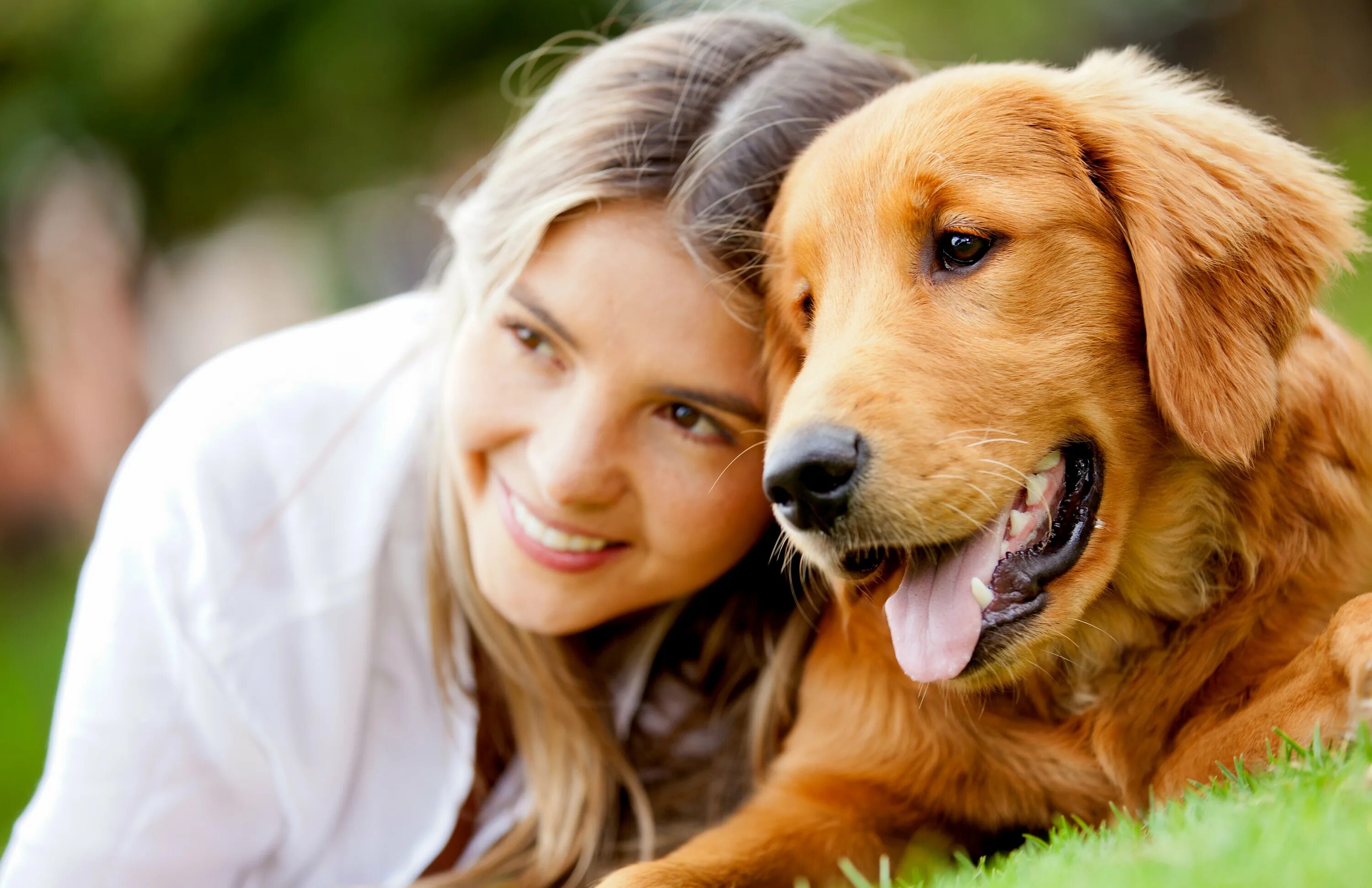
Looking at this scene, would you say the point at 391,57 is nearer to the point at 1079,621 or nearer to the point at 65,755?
the point at 65,755

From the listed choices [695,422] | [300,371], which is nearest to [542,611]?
[695,422]

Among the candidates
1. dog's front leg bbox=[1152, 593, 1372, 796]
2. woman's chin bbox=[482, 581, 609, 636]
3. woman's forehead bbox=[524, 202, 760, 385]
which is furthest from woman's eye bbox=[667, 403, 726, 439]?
dog's front leg bbox=[1152, 593, 1372, 796]

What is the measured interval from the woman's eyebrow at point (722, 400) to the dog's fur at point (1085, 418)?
0.10m

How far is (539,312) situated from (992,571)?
1097mm

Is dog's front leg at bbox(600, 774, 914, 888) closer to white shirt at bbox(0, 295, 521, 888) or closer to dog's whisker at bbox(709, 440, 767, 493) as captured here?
dog's whisker at bbox(709, 440, 767, 493)

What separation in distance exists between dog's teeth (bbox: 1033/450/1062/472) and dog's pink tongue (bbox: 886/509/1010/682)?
0.37 ft

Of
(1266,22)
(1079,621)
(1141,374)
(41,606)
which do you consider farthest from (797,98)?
(41,606)

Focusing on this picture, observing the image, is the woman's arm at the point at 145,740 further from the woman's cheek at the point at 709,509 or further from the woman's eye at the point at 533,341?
the woman's cheek at the point at 709,509

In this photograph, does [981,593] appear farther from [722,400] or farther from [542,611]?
[542,611]

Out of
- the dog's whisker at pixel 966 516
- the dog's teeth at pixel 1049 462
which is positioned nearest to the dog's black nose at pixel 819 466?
the dog's whisker at pixel 966 516

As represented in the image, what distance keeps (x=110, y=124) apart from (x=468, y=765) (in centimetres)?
964

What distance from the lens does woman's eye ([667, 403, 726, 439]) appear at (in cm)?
285

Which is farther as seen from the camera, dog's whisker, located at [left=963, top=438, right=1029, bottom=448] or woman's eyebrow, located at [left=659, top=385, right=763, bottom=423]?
woman's eyebrow, located at [left=659, top=385, right=763, bottom=423]

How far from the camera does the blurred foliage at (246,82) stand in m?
10.5
